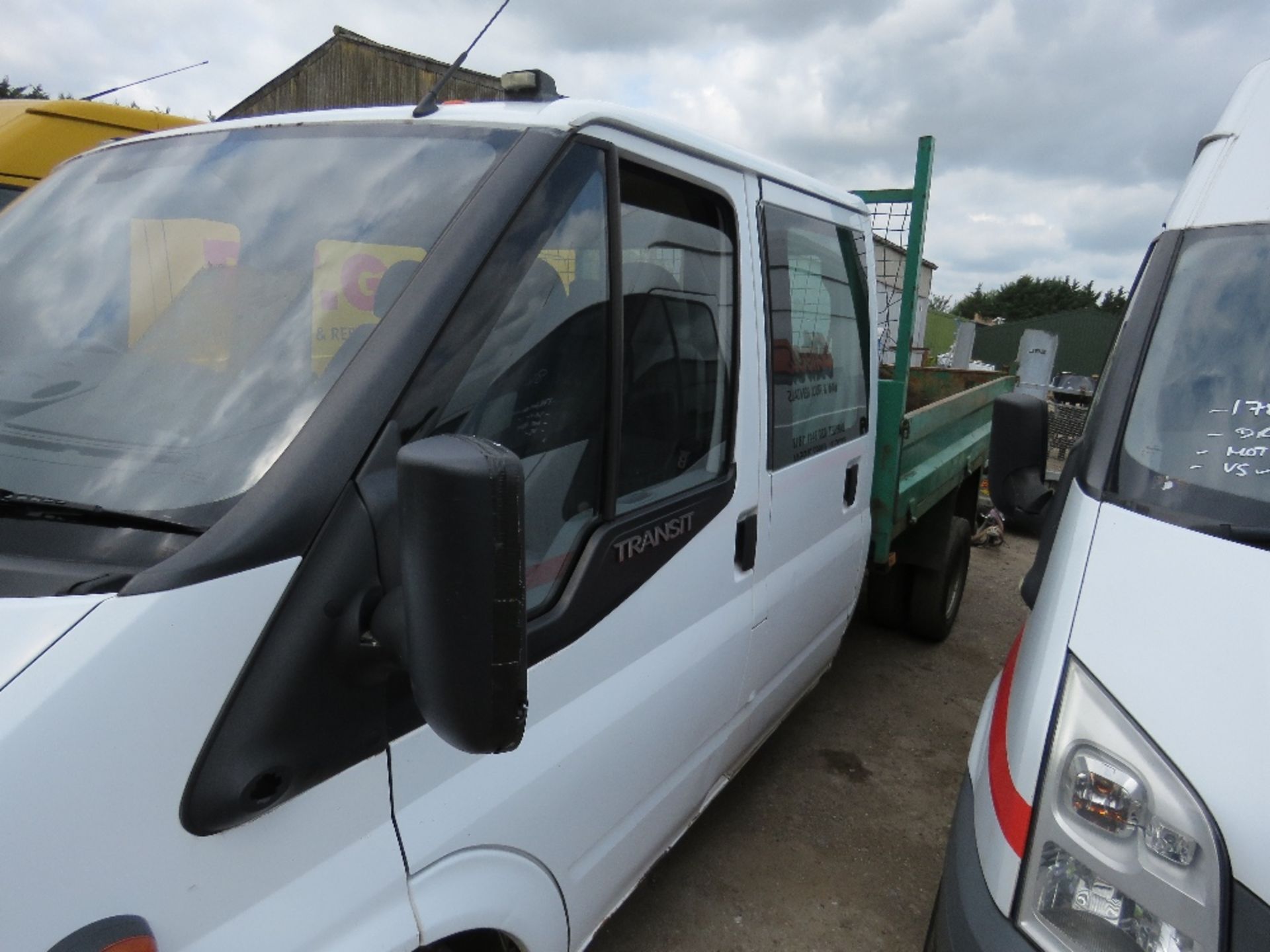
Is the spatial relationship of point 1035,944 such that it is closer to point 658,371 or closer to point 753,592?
point 753,592

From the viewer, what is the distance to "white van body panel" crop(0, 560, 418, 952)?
2.93 feet

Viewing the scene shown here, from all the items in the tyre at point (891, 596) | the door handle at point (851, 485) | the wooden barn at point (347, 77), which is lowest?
the tyre at point (891, 596)

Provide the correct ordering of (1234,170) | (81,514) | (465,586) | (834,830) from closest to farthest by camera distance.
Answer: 1. (465,586)
2. (81,514)
3. (1234,170)
4. (834,830)

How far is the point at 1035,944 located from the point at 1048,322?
3938 centimetres

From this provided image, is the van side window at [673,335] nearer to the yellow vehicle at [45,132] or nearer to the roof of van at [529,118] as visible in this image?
the roof of van at [529,118]

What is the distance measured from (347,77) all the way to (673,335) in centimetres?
1218

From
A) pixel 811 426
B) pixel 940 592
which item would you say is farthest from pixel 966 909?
pixel 940 592

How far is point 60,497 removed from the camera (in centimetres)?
120

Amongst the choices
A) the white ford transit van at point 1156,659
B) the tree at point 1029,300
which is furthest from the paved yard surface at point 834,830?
the tree at point 1029,300

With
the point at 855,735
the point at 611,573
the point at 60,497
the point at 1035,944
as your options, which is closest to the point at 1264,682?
the point at 1035,944

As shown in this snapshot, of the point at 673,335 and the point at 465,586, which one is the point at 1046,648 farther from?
the point at 465,586

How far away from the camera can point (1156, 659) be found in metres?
1.48

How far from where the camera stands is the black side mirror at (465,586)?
0.90 m

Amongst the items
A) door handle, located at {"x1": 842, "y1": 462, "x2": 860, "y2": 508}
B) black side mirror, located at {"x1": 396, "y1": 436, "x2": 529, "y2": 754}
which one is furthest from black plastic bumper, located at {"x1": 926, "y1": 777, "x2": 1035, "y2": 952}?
door handle, located at {"x1": 842, "y1": 462, "x2": 860, "y2": 508}
